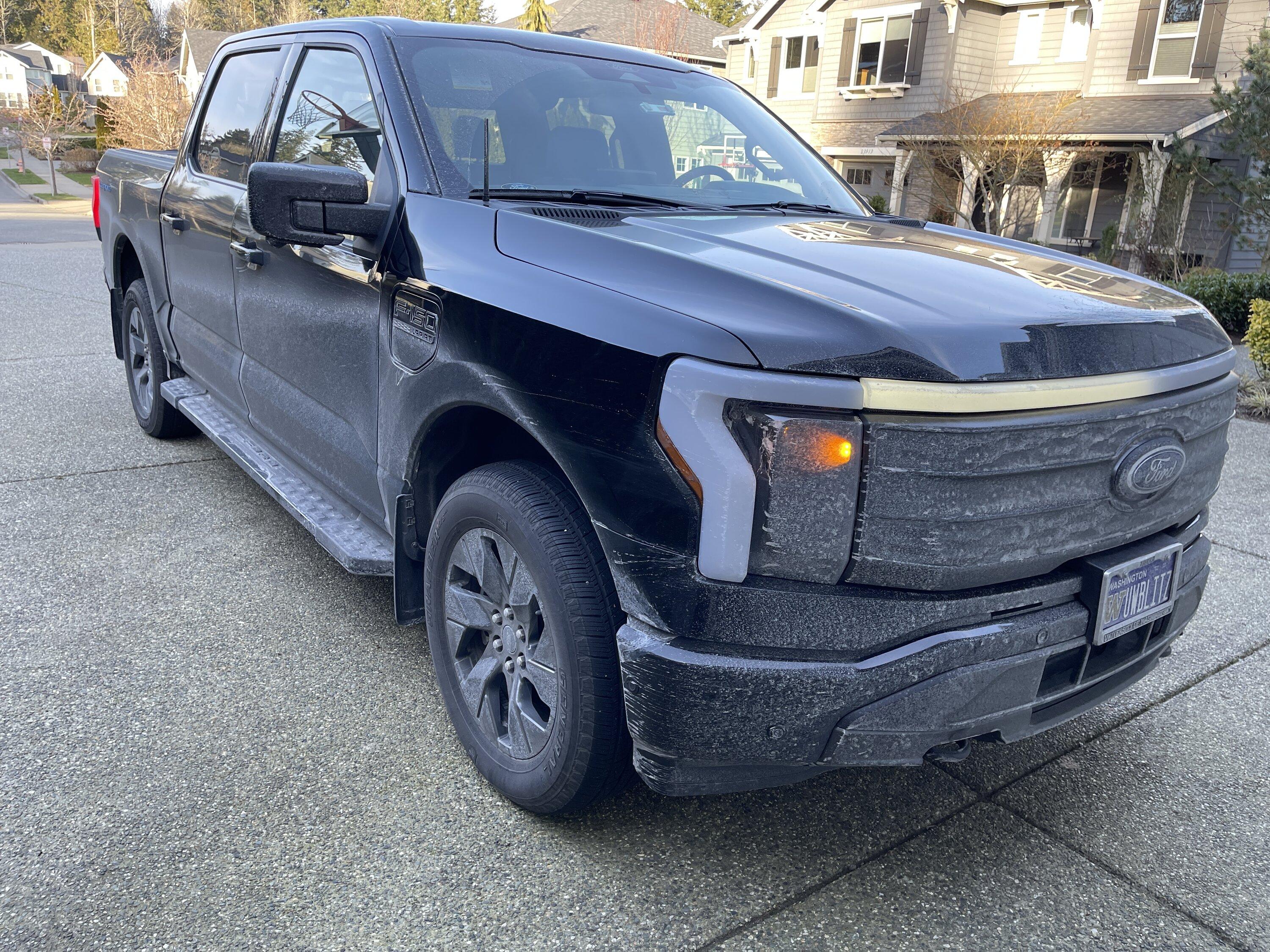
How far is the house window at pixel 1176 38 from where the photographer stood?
1836 centimetres

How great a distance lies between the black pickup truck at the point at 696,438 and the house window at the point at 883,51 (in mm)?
22219

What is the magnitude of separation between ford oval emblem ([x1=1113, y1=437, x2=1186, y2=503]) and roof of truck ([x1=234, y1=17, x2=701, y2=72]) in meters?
2.09

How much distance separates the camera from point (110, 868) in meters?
2.29

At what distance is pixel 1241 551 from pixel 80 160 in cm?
5384

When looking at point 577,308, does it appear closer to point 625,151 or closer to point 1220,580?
point 625,151

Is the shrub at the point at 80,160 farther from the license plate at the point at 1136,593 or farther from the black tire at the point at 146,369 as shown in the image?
the license plate at the point at 1136,593

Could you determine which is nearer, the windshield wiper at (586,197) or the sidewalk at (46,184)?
the windshield wiper at (586,197)

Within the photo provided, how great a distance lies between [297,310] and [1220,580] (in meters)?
3.82

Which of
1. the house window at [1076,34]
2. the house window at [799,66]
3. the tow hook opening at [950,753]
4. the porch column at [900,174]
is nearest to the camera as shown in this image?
the tow hook opening at [950,753]

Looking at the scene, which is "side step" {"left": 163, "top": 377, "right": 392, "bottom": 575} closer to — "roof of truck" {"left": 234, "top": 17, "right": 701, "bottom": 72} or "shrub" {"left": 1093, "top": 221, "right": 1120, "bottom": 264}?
"roof of truck" {"left": 234, "top": 17, "right": 701, "bottom": 72}

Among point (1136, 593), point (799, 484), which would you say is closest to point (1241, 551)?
point (1136, 593)

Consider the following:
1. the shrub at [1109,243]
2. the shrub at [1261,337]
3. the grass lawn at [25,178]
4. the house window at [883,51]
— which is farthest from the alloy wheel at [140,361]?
the grass lawn at [25,178]

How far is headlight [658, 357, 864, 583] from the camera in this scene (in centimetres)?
181

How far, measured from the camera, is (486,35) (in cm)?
325
